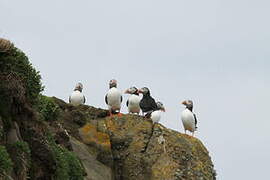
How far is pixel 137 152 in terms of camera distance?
838 inches

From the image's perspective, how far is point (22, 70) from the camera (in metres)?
14.4

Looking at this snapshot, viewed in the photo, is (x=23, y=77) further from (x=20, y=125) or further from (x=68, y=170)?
(x=68, y=170)

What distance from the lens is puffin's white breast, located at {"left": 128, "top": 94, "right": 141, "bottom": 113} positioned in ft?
82.9

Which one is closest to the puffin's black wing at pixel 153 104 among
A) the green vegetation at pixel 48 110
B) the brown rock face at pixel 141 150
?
the brown rock face at pixel 141 150

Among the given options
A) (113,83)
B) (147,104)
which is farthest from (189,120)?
(113,83)

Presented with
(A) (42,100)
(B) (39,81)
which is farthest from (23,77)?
(A) (42,100)

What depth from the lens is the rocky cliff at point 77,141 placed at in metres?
13.5

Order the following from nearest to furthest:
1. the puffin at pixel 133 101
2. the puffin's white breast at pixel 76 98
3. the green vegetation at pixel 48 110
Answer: the green vegetation at pixel 48 110
the puffin at pixel 133 101
the puffin's white breast at pixel 76 98

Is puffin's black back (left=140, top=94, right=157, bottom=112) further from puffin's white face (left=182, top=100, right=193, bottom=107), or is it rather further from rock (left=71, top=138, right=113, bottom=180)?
rock (left=71, top=138, right=113, bottom=180)

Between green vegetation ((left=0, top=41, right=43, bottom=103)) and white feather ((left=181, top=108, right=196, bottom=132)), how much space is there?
34.1 feet

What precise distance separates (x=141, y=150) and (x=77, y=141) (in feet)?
7.22

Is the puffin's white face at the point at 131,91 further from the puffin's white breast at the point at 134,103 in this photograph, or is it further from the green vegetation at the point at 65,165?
the green vegetation at the point at 65,165

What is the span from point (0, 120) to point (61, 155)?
2.48 meters

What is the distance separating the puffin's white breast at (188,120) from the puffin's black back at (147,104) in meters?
1.18
